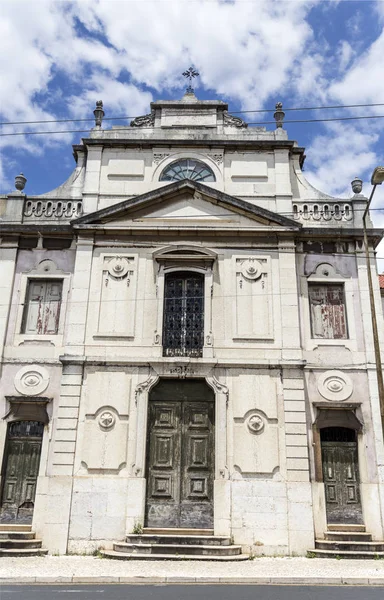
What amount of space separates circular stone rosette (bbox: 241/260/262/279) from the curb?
7958 millimetres

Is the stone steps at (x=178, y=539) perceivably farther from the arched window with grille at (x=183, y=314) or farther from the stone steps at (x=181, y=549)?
the arched window with grille at (x=183, y=314)

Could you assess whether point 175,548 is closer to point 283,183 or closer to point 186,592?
point 186,592

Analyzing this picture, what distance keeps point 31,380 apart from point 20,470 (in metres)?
2.33

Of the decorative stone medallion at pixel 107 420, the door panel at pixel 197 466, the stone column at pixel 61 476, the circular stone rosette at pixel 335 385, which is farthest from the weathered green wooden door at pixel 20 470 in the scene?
the circular stone rosette at pixel 335 385

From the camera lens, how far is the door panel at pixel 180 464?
13.6 metres

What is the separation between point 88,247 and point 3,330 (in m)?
3.36

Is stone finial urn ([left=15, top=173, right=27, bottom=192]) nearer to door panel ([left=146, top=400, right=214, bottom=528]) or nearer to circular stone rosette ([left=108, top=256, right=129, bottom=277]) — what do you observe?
circular stone rosette ([left=108, top=256, right=129, bottom=277])

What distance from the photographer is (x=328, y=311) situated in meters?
15.6

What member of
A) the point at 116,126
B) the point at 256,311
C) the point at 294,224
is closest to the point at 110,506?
the point at 256,311

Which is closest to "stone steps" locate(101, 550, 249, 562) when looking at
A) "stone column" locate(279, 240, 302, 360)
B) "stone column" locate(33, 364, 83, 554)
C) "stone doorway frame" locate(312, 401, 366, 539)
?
"stone column" locate(33, 364, 83, 554)

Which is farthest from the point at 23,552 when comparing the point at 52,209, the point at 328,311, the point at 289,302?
the point at 328,311

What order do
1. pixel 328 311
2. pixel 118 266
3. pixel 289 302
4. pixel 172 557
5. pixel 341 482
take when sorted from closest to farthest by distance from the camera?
pixel 172 557 → pixel 341 482 → pixel 289 302 → pixel 328 311 → pixel 118 266

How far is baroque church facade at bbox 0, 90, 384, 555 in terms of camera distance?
44.4ft

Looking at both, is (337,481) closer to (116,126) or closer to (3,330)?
(3,330)
